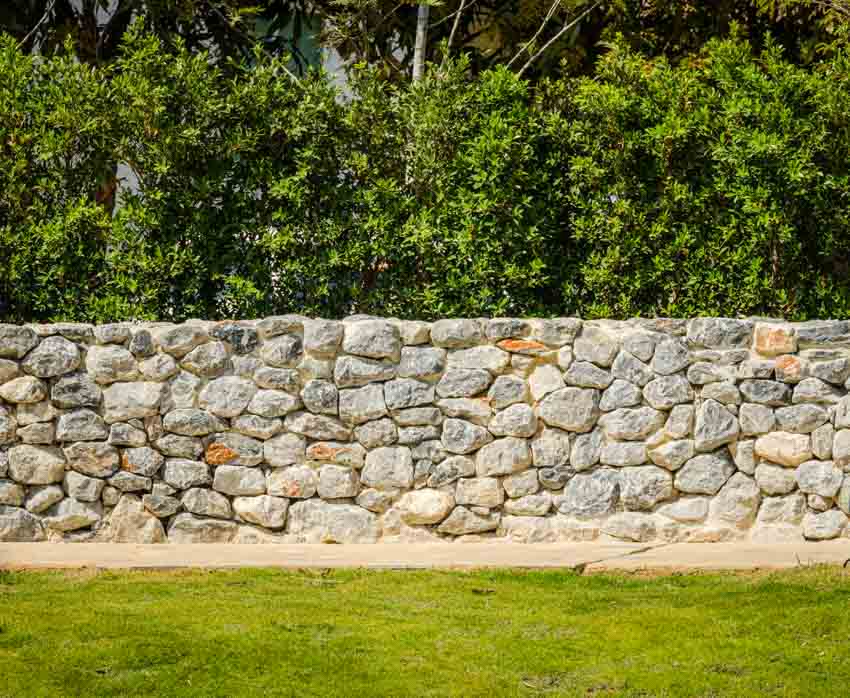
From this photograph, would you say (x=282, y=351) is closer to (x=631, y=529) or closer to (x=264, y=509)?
(x=264, y=509)

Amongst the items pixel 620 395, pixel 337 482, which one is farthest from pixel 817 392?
pixel 337 482

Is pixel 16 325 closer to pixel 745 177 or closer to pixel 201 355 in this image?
pixel 201 355

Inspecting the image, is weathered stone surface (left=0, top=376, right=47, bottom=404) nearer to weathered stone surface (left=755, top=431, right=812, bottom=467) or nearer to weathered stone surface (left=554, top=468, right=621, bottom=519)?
weathered stone surface (left=554, top=468, right=621, bottom=519)

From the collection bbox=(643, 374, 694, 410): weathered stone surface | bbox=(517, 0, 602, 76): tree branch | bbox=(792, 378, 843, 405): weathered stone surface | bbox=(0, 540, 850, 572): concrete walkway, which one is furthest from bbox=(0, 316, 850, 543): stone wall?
bbox=(517, 0, 602, 76): tree branch

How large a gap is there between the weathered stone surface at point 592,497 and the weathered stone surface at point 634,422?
0.29 m

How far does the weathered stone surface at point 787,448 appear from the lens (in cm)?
832

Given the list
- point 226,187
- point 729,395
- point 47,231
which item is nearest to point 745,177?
point 729,395

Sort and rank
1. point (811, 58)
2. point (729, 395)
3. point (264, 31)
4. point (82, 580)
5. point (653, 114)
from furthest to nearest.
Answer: point (264, 31)
point (811, 58)
point (653, 114)
point (729, 395)
point (82, 580)

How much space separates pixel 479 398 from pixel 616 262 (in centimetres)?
142

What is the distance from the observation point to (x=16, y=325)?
8.65 meters

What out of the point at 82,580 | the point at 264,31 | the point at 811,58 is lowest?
the point at 82,580

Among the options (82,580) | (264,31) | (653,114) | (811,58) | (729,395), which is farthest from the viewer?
(264,31)

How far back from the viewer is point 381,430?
845 cm

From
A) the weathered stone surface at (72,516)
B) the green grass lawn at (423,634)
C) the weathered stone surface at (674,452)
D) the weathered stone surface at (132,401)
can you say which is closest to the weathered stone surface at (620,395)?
the weathered stone surface at (674,452)
